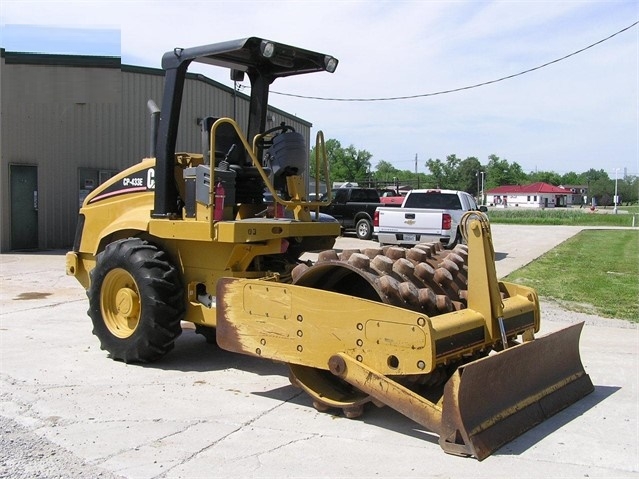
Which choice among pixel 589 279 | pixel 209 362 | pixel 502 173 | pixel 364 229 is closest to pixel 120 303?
pixel 209 362

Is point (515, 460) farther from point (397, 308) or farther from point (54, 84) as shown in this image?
point (54, 84)

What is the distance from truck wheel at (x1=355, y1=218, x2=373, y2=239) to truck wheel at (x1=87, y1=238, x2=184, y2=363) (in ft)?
60.3

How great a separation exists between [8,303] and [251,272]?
5309mm

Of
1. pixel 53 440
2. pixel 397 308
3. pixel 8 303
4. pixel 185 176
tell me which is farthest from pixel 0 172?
pixel 397 308

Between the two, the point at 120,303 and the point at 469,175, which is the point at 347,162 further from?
the point at 120,303

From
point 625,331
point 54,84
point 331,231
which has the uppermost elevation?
point 54,84

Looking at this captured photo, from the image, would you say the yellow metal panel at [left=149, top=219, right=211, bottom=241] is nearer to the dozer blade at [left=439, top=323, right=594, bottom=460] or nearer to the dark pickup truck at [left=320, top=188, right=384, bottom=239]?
the dozer blade at [left=439, top=323, right=594, bottom=460]

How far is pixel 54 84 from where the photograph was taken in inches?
688

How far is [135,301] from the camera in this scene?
6.43 m

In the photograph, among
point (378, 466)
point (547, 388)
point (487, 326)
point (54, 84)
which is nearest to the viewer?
point (378, 466)

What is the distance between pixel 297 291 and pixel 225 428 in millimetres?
1121

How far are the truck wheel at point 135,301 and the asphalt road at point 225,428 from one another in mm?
236

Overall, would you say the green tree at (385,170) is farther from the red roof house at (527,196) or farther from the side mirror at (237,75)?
the side mirror at (237,75)

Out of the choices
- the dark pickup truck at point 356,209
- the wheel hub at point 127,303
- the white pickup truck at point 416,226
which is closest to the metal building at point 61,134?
the white pickup truck at point 416,226
